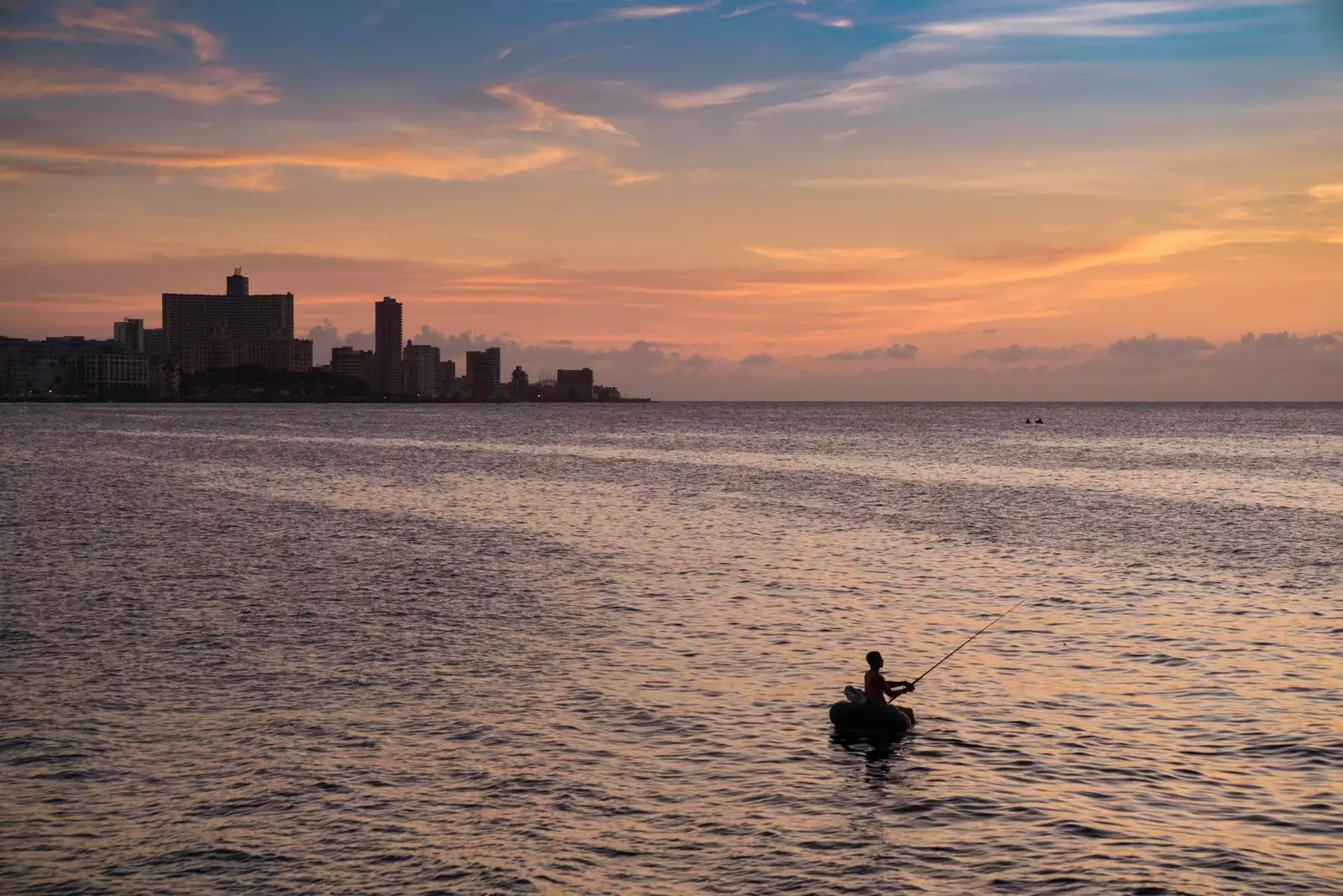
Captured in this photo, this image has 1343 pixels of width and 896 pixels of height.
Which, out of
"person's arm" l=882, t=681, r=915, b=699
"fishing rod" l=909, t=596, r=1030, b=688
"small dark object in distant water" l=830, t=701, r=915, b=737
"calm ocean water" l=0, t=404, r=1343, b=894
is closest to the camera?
"calm ocean water" l=0, t=404, r=1343, b=894

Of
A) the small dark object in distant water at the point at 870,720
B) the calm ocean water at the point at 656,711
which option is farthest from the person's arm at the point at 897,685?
the calm ocean water at the point at 656,711

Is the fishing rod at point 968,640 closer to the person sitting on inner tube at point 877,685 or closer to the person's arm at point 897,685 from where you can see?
the person's arm at point 897,685

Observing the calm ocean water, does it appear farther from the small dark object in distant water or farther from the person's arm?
the person's arm

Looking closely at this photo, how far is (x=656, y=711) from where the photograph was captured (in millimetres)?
27578

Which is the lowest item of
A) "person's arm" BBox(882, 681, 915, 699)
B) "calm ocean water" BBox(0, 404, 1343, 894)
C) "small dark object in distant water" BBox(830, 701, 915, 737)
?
"calm ocean water" BBox(0, 404, 1343, 894)

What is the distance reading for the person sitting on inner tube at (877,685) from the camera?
2588cm

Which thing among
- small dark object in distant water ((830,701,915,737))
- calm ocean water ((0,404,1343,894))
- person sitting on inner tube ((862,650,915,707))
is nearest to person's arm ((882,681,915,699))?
person sitting on inner tube ((862,650,915,707))

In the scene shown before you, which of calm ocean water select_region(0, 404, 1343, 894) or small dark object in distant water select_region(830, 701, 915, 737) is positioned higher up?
small dark object in distant water select_region(830, 701, 915, 737)

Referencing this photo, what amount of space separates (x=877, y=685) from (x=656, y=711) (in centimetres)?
519

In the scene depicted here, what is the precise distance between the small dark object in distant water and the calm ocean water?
20.2 inches

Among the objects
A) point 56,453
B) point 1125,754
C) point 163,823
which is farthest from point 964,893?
point 56,453

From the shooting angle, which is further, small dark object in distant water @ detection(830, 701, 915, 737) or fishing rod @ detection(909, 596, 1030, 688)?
fishing rod @ detection(909, 596, 1030, 688)

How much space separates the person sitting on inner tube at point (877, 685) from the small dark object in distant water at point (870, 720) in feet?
0.80

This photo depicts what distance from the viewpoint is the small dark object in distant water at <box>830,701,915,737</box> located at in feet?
83.1
